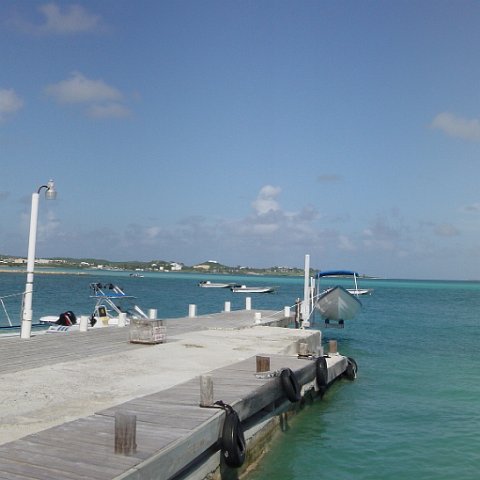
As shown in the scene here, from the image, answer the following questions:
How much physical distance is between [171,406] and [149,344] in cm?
722

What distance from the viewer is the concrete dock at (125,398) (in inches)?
217

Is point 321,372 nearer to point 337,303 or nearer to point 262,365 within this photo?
point 262,365

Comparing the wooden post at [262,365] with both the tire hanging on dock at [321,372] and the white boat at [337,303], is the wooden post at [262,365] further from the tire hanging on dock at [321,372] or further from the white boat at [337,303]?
the white boat at [337,303]

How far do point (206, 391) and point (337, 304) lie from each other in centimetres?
2192

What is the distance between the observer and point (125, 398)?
27.9 feet

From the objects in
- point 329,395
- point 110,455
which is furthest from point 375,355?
point 110,455

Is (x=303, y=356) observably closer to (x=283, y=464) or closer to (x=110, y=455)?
(x=283, y=464)

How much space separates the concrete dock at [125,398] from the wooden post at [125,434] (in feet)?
0.22

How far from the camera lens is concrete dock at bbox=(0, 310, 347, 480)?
5.52 m

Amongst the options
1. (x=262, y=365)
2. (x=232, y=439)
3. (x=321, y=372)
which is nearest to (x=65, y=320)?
(x=321, y=372)

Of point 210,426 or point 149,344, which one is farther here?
point 149,344

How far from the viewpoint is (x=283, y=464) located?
999cm

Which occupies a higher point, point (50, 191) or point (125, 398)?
point (50, 191)

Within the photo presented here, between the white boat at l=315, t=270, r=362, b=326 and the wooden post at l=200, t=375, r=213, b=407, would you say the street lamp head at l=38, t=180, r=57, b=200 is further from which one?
the white boat at l=315, t=270, r=362, b=326
